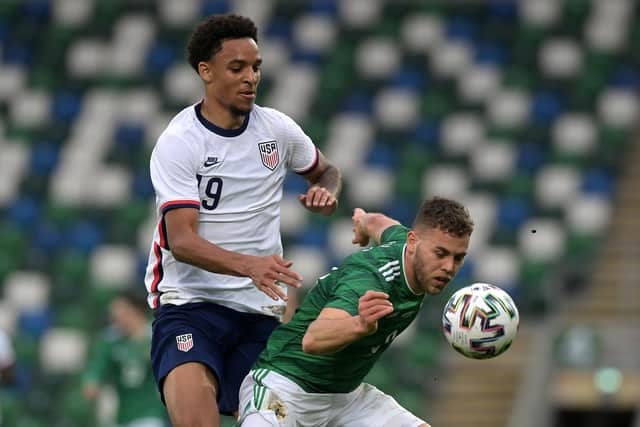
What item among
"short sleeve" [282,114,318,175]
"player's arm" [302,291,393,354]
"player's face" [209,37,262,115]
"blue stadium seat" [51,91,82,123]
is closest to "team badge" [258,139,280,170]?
"short sleeve" [282,114,318,175]

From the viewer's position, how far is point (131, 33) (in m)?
15.7

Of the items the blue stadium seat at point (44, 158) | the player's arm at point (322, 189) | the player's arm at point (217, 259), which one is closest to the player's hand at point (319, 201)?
the player's arm at point (322, 189)

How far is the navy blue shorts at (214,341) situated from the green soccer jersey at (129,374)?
12.1 feet

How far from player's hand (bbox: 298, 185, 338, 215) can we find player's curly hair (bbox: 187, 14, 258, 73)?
0.70m

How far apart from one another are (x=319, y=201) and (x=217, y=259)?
22.3 inches

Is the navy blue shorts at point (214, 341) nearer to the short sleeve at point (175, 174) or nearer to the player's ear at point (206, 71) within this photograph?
the short sleeve at point (175, 174)

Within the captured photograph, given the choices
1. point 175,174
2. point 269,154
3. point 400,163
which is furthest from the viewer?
point 400,163

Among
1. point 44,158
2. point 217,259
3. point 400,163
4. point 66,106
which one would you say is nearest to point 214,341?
point 217,259

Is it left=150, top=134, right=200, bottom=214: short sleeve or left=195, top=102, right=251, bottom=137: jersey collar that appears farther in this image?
left=195, top=102, right=251, bottom=137: jersey collar

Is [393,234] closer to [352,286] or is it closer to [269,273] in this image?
[352,286]

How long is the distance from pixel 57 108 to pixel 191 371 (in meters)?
10.3

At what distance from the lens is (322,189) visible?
18.5 feet

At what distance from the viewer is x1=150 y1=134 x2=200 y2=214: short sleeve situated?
534cm

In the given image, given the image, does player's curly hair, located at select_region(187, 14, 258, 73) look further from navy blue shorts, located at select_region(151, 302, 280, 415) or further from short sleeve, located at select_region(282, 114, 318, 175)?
navy blue shorts, located at select_region(151, 302, 280, 415)
